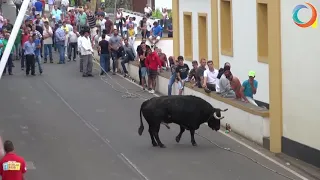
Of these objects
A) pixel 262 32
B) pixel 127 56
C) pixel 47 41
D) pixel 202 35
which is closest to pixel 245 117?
pixel 262 32

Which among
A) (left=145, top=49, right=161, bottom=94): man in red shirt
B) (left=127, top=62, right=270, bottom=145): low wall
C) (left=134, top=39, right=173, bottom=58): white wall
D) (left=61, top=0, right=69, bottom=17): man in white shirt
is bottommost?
(left=127, top=62, right=270, bottom=145): low wall

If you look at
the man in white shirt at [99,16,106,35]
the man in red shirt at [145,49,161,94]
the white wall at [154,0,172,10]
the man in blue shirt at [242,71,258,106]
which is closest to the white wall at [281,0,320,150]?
the man in blue shirt at [242,71,258,106]

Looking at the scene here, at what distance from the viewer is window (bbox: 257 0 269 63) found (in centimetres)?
2402

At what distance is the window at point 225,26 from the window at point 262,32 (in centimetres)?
278

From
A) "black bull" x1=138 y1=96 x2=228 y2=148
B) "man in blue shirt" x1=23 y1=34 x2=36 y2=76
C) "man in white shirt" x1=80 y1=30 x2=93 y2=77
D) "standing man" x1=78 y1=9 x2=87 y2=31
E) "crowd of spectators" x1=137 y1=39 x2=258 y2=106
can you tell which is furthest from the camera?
"standing man" x1=78 y1=9 x2=87 y2=31

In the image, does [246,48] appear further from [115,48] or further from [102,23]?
[102,23]

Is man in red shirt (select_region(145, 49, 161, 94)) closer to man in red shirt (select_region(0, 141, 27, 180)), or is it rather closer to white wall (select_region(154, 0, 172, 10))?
man in red shirt (select_region(0, 141, 27, 180))

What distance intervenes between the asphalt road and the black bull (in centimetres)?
47

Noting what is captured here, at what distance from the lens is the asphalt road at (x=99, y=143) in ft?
55.4

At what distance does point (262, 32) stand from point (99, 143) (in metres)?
6.98

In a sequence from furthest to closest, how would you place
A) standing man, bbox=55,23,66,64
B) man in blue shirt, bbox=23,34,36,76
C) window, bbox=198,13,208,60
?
standing man, bbox=55,23,66,64, man in blue shirt, bbox=23,34,36,76, window, bbox=198,13,208,60

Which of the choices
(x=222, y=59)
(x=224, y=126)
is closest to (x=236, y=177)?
(x=224, y=126)

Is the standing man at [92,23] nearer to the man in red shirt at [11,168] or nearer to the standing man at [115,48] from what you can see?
the standing man at [115,48]

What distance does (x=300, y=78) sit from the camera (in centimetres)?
1834
